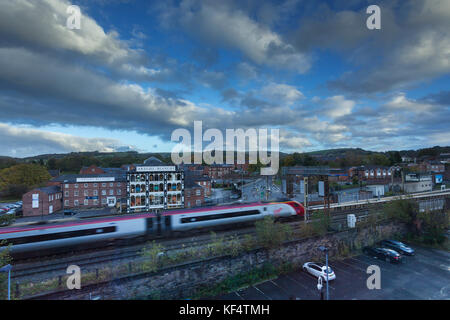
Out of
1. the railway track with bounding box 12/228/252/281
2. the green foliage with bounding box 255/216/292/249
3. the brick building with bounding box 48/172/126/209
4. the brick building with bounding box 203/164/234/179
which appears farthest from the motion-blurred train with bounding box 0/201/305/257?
the brick building with bounding box 203/164/234/179

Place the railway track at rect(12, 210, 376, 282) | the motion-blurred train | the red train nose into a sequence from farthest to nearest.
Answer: the red train nose, the motion-blurred train, the railway track at rect(12, 210, 376, 282)

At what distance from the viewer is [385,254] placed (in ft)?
51.6

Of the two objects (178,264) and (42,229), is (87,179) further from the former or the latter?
(178,264)

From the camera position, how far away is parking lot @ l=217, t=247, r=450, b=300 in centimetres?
1150

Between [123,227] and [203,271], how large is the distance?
6.74 metres

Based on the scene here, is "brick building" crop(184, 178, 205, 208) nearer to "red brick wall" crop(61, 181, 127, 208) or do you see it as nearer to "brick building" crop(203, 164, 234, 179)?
"red brick wall" crop(61, 181, 127, 208)

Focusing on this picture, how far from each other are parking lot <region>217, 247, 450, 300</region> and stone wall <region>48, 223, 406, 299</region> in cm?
112

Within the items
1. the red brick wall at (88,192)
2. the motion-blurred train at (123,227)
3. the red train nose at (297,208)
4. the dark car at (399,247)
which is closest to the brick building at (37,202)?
the red brick wall at (88,192)

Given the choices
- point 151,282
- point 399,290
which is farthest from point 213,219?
point 399,290

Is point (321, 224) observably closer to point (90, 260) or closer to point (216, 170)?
point (90, 260)

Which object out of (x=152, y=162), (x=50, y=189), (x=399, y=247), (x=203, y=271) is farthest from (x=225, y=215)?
(x=50, y=189)

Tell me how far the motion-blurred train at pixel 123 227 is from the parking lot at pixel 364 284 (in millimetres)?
5505

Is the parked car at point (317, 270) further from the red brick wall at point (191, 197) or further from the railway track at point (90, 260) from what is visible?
the red brick wall at point (191, 197)
